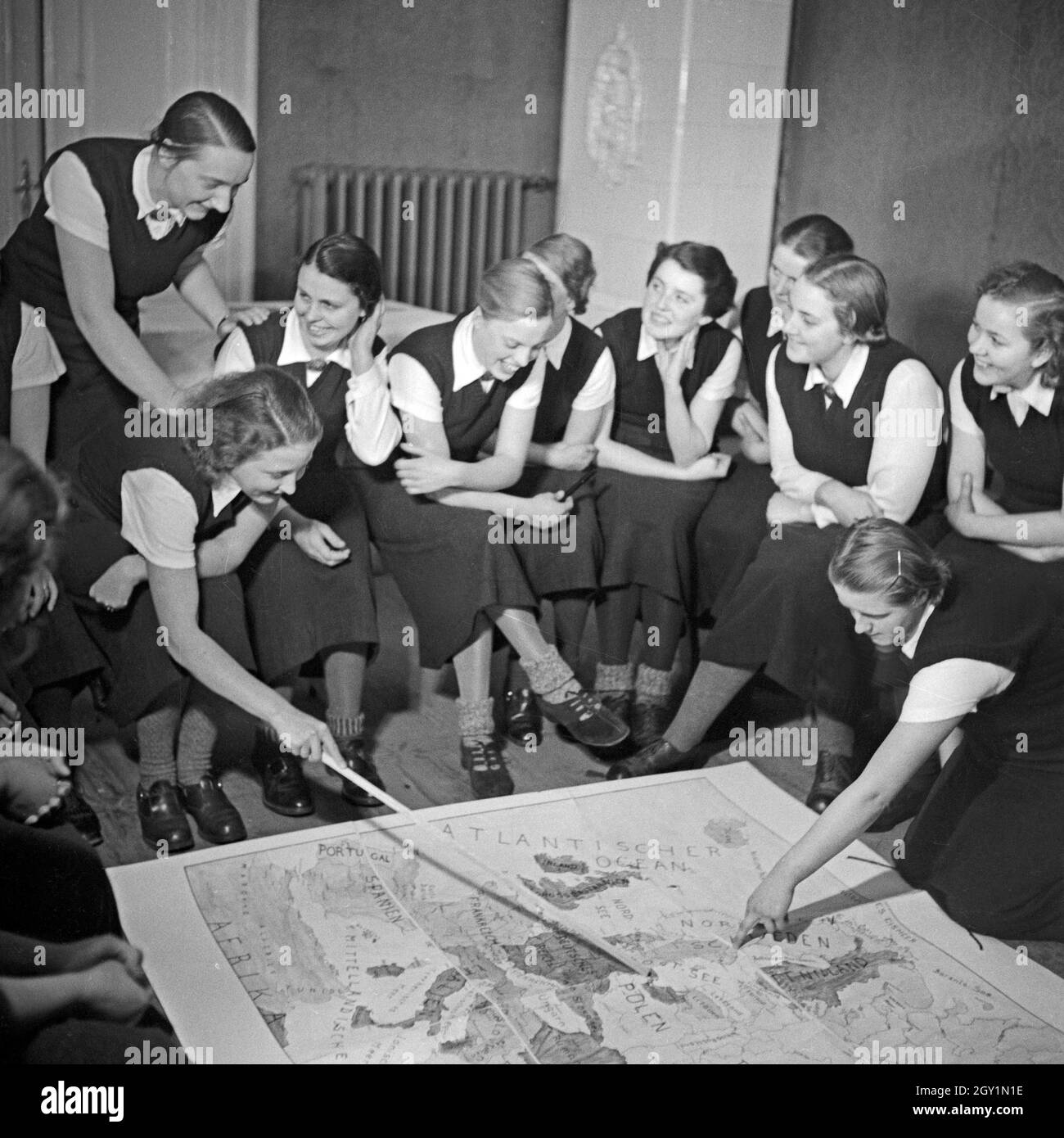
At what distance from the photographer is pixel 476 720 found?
2.29 meters

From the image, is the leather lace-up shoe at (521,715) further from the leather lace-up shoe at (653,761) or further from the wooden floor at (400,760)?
the leather lace-up shoe at (653,761)

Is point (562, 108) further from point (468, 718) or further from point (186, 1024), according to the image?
point (186, 1024)

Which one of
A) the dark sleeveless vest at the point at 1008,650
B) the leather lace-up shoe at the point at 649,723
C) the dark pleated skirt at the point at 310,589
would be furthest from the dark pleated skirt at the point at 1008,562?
the dark pleated skirt at the point at 310,589

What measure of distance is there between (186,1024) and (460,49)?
52.3 inches

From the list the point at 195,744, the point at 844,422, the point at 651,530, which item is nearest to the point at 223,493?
the point at 195,744

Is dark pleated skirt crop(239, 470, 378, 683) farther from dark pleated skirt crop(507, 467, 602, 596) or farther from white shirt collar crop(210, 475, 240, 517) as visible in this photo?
dark pleated skirt crop(507, 467, 602, 596)

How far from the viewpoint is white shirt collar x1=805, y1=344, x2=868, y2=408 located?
222 centimetres

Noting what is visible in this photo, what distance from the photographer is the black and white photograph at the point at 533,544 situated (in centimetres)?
183

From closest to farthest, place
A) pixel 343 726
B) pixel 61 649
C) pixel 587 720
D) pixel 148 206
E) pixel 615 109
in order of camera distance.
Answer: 1. pixel 148 206
2. pixel 61 649
3. pixel 615 109
4. pixel 343 726
5. pixel 587 720

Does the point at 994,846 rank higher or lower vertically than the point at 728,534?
lower

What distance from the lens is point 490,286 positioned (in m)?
2.10

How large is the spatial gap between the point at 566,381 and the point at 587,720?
54cm

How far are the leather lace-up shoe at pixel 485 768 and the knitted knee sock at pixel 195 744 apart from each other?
1.27ft

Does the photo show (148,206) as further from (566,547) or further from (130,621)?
(566,547)
